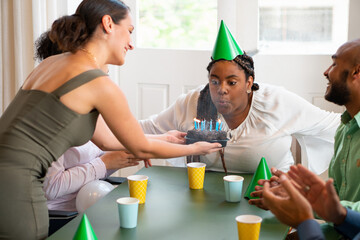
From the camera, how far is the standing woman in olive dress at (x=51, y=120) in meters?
1.56

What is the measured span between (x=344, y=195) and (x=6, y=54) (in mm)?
2468

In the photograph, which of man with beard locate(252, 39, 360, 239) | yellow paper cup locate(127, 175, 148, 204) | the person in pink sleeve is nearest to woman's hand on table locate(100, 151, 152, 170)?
the person in pink sleeve

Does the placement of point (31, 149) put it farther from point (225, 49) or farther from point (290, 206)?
point (225, 49)

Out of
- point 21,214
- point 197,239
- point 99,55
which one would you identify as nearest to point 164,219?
point 197,239

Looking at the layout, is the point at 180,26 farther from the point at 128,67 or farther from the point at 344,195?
the point at 344,195

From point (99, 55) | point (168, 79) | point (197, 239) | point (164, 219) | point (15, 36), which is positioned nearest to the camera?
point (197, 239)

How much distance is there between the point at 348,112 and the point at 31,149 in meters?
1.14

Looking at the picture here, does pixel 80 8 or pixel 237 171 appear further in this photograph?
pixel 237 171

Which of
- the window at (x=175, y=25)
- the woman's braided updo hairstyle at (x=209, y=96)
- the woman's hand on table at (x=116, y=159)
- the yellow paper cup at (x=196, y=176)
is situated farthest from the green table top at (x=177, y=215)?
the window at (x=175, y=25)

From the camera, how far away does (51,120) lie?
1586 mm

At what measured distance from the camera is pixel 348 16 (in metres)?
3.38

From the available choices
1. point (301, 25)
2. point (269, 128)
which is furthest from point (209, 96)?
point (301, 25)

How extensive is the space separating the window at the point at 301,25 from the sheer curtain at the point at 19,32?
1.38m

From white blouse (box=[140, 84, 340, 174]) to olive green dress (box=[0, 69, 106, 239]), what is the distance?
0.87 meters
